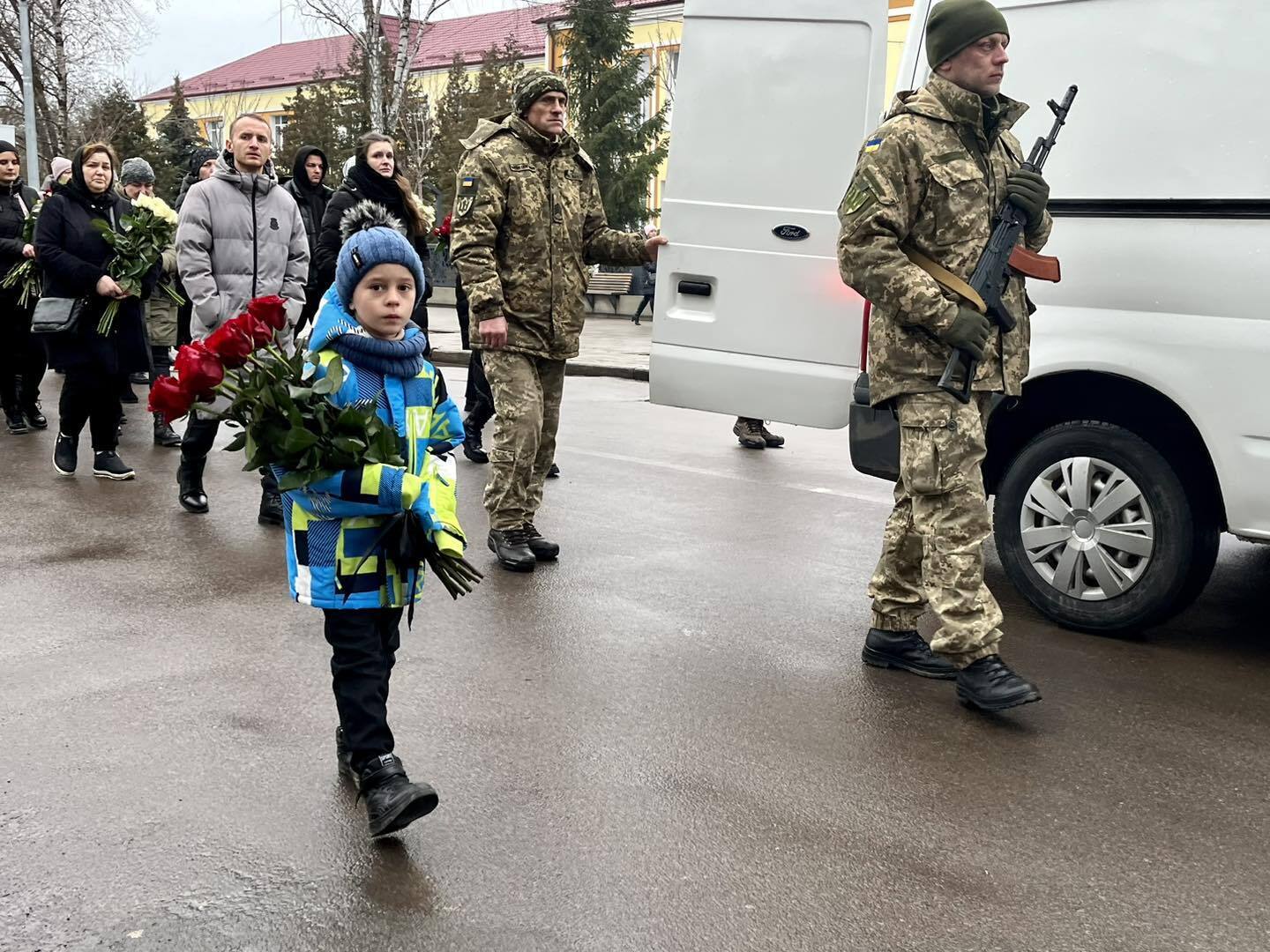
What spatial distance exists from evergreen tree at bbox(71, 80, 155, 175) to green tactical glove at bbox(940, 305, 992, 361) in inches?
1331

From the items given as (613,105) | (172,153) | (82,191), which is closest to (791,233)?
(82,191)

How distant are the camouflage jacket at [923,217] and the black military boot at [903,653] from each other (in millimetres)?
870

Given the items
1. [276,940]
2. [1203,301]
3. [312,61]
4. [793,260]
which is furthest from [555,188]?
[312,61]

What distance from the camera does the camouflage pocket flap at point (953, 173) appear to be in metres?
4.05

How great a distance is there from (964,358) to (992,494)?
4.80 feet

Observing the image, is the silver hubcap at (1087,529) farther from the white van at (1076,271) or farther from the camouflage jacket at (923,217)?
the camouflage jacket at (923,217)

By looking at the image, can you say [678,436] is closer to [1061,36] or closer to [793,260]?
[793,260]

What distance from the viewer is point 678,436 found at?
9969 millimetres

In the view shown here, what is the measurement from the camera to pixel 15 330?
9.08m

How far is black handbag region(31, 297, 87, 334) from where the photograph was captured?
24.5 feet

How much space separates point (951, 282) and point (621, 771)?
1.75 m

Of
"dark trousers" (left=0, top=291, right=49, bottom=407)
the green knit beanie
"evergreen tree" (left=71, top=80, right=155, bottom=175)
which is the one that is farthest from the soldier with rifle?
"evergreen tree" (left=71, top=80, right=155, bottom=175)

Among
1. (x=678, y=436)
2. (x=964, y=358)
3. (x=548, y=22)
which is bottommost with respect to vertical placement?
(x=678, y=436)

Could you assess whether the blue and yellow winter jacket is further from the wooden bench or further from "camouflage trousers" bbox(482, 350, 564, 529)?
the wooden bench
